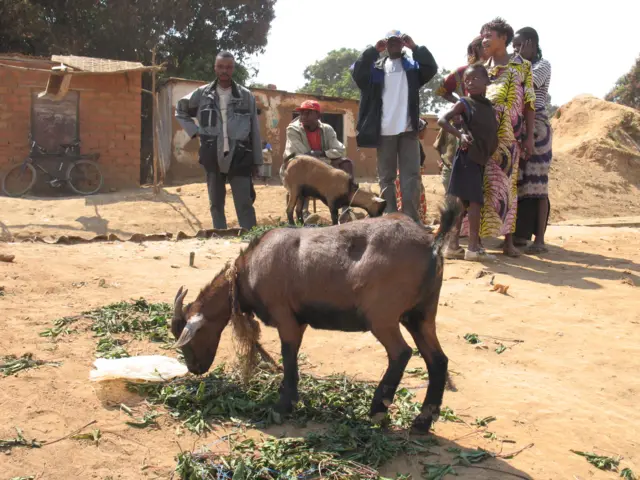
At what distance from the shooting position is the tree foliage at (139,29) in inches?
878

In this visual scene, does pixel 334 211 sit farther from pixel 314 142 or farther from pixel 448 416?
pixel 448 416

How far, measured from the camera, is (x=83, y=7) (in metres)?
23.5

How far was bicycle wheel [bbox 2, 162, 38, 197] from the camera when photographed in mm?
15789

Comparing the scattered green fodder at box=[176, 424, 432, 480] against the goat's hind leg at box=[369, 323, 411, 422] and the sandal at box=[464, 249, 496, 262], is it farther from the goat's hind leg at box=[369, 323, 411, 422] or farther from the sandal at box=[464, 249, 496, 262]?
the sandal at box=[464, 249, 496, 262]

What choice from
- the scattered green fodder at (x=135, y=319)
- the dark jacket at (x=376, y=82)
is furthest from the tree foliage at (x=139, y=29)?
the scattered green fodder at (x=135, y=319)

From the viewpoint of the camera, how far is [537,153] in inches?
295

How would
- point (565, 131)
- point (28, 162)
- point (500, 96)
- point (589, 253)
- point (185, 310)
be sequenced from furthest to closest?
point (565, 131) → point (28, 162) → point (589, 253) → point (500, 96) → point (185, 310)

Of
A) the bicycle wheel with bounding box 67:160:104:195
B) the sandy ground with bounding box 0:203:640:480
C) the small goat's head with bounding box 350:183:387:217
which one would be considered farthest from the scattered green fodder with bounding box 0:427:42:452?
the bicycle wheel with bounding box 67:160:104:195

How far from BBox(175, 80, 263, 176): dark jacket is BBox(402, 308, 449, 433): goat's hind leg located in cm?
567

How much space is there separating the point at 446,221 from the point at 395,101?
4485 mm

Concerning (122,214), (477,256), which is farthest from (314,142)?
(122,214)

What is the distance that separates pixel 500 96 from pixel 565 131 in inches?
662

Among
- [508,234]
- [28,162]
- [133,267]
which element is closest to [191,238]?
[133,267]

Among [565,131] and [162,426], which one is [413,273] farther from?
[565,131]
